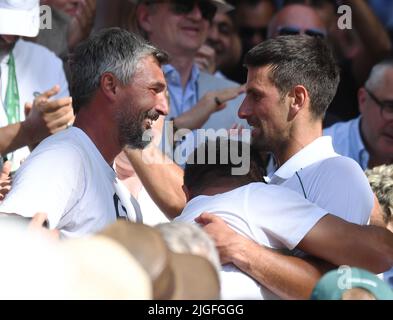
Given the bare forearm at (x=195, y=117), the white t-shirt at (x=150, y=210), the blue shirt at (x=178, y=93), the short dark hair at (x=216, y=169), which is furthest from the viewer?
the blue shirt at (x=178, y=93)

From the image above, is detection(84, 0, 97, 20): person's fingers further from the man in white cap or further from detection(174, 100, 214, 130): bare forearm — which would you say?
detection(174, 100, 214, 130): bare forearm

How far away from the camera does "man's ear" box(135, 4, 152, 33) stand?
5055mm

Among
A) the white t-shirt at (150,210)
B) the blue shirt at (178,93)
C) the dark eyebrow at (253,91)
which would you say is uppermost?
the dark eyebrow at (253,91)

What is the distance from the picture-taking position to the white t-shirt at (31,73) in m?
4.41

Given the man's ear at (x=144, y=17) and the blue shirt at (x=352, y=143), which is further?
the man's ear at (x=144, y=17)

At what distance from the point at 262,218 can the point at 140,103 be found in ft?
2.94

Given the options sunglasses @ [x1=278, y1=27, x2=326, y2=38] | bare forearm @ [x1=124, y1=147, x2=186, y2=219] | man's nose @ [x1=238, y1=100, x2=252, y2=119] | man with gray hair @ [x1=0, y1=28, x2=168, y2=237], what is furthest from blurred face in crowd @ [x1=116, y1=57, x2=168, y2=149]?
sunglasses @ [x1=278, y1=27, x2=326, y2=38]

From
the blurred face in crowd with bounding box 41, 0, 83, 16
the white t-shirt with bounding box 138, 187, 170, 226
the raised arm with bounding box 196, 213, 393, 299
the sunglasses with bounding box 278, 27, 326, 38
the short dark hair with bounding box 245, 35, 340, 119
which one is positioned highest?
the short dark hair with bounding box 245, 35, 340, 119

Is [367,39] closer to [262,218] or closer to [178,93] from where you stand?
[178,93]

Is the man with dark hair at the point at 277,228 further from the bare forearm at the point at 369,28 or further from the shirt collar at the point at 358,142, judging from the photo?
the bare forearm at the point at 369,28

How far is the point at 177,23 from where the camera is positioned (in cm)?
500

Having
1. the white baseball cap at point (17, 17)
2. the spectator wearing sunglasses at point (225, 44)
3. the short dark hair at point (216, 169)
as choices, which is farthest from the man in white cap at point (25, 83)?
the spectator wearing sunglasses at point (225, 44)

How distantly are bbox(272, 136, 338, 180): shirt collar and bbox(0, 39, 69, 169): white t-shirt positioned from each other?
4.04ft

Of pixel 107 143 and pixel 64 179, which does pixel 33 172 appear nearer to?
pixel 64 179
